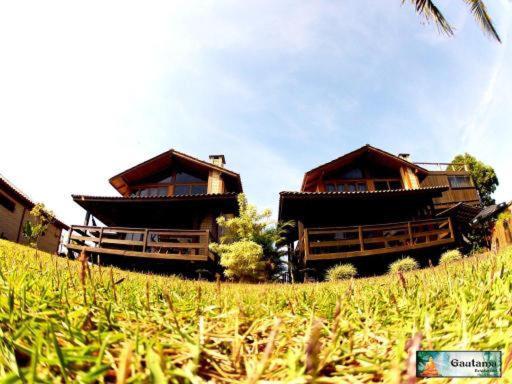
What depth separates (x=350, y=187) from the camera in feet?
68.0

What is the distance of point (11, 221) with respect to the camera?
20.2m

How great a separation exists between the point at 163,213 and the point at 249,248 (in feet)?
24.9

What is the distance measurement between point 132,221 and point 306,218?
1052 cm

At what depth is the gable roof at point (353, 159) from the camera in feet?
66.6

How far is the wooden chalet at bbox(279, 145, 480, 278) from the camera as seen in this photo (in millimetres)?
14727

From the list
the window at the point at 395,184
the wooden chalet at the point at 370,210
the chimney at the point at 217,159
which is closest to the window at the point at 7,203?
the chimney at the point at 217,159

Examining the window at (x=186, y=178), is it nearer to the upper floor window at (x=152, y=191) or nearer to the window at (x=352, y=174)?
the upper floor window at (x=152, y=191)

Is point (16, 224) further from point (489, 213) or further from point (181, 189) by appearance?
point (489, 213)

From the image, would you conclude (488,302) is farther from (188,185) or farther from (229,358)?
(188,185)

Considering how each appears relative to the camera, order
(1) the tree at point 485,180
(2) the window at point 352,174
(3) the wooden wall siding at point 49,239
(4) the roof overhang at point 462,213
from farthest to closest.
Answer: (1) the tree at point 485,180, (3) the wooden wall siding at point 49,239, (2) the window at point 352,174, (4) the roof overhang at point 462,213

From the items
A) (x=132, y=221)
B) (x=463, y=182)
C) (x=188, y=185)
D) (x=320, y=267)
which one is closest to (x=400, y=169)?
(x=463, y=182)

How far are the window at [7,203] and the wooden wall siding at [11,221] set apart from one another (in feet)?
0.44

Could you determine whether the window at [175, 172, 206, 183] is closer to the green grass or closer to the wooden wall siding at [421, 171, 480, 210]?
the wooden wall siding at [421, 171, 480, 210]

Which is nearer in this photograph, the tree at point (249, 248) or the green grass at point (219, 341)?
the green grass at point (219, 341)
